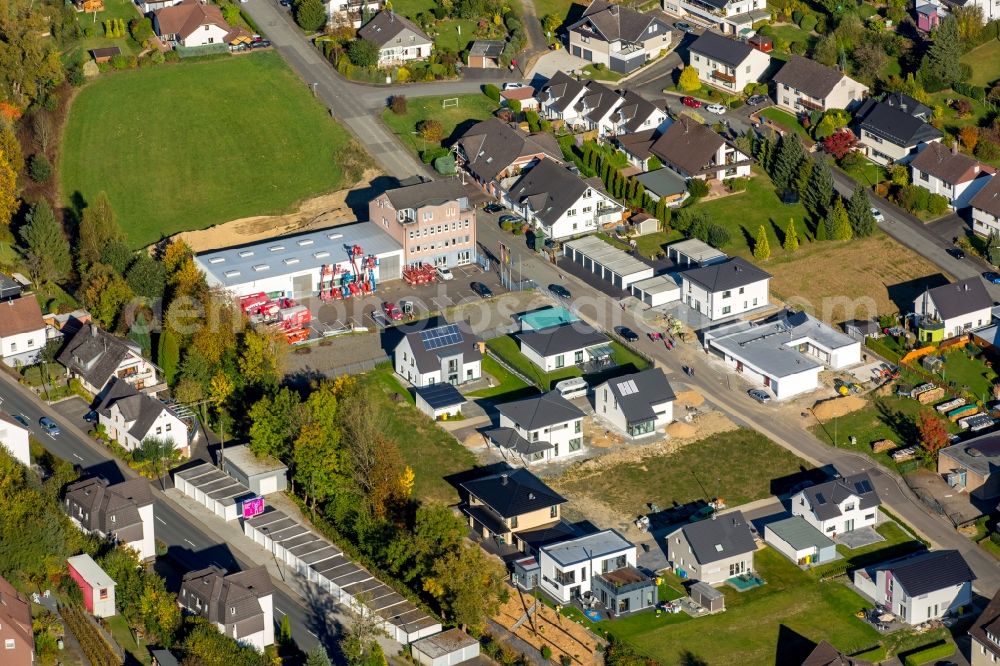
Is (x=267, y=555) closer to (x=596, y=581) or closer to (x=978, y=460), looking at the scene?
(x=596, y=581)

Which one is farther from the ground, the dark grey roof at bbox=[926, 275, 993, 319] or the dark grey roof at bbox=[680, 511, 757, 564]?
the dark grey roof at bbox=[926, 275, 993, 319]

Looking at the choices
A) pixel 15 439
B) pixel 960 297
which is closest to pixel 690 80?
pixel 960 297

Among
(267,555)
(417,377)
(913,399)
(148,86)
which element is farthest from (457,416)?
(148,86)

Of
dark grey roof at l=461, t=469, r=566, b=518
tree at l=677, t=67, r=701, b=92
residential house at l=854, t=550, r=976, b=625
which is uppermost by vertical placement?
tree at l=677, t=67, r=701, b=92

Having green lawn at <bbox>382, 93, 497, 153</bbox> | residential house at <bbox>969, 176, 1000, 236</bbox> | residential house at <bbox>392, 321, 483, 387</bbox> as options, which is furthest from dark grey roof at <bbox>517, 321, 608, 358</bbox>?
residential house at <bbox>969, 176, 1000, 236</bbox>

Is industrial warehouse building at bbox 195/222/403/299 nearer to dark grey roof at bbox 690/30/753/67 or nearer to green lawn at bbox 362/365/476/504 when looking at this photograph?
green lawn at bbox 362/365/476/504

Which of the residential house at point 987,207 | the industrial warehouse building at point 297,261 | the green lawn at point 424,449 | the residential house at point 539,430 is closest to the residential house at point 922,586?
the residential house at point 539,430
